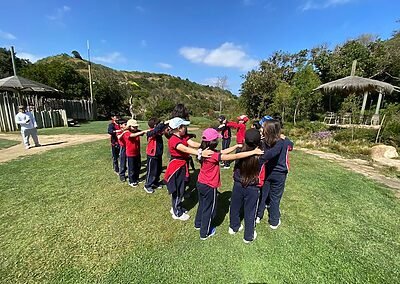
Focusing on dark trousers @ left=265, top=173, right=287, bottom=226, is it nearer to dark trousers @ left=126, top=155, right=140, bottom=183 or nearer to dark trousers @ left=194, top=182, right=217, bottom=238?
dark trousers @ left=194, top=182, right=217, bottom=238

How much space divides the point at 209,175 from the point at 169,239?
106 cm

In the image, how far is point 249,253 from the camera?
265cm

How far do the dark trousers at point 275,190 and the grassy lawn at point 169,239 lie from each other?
20 cm

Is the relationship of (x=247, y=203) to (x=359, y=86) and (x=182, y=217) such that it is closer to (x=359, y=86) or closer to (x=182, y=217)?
(x=182, y=217)

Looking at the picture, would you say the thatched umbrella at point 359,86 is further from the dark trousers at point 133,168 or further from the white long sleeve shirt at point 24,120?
the white long sleeve shirt at point 24,120

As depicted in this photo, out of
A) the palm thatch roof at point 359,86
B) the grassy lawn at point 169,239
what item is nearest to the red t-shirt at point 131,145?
the grassy lawn at point 169,239

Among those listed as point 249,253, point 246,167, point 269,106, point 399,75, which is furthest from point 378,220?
point 399,75

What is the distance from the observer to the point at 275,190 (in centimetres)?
315

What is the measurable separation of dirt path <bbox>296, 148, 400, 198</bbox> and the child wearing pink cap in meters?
4.57

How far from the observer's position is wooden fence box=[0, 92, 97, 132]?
11719mm

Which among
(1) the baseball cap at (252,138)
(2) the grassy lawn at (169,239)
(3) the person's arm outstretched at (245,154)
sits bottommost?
(2) the grassy lawn at (169,239)

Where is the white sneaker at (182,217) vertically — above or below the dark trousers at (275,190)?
below

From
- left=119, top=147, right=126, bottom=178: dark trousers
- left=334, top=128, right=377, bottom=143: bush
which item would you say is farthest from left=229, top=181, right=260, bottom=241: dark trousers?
left=334, top=128, right=377, bottom=143: bush

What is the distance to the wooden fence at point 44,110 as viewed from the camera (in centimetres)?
1172
